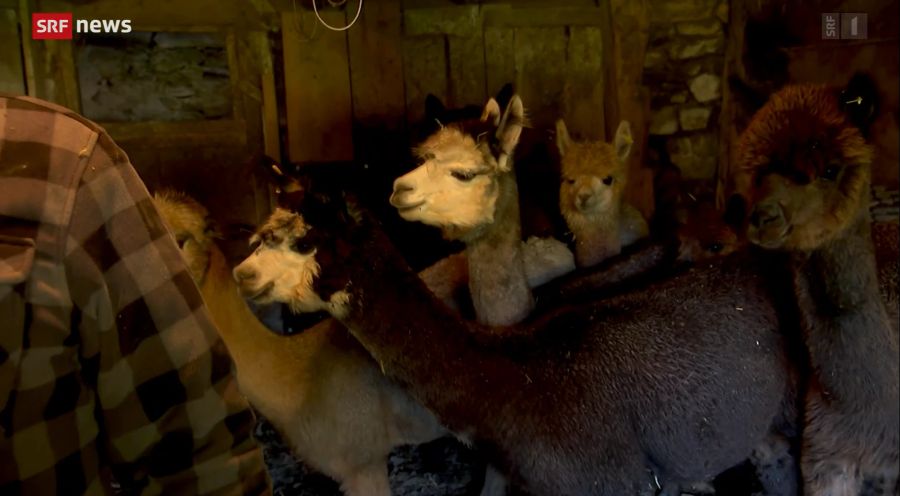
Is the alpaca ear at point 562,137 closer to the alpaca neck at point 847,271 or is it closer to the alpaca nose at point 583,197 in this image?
the alpaca nose at point 583,197

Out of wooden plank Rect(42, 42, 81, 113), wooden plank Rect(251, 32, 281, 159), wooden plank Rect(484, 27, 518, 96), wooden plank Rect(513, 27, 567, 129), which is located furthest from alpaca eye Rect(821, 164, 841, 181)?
wooden plank Rect(42, 42, 81, 113)

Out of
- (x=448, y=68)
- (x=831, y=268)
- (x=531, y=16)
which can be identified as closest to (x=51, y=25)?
(x=448, y=68)

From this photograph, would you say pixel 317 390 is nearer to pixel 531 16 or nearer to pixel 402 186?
pixel 402 186

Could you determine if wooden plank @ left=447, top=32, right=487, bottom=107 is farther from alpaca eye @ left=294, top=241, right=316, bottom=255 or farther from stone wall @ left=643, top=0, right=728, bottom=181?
alpaca eye @ left=294, top=241, right=316, bottom=255

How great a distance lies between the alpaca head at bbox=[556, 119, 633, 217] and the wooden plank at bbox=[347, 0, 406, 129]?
0.68 m

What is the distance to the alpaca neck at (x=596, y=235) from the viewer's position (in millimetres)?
2889

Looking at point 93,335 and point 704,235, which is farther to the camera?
point 704,235

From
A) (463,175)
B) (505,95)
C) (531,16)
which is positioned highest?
(531,16)

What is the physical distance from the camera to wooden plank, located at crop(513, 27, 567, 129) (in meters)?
2.78

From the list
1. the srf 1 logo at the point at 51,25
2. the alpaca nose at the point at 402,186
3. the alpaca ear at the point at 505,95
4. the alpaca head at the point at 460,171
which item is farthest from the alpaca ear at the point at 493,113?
the srf 1 logo at the point at 51,25

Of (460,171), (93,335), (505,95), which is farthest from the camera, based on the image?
(505,95)

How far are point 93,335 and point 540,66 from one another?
2250mm

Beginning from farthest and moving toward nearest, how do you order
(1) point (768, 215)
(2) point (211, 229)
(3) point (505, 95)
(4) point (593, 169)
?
(4) point (593, 169) < (2) point (211, 229) < (3) point (505, 95) < (1) point (768, 215)

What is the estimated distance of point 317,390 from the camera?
266 centimetres
